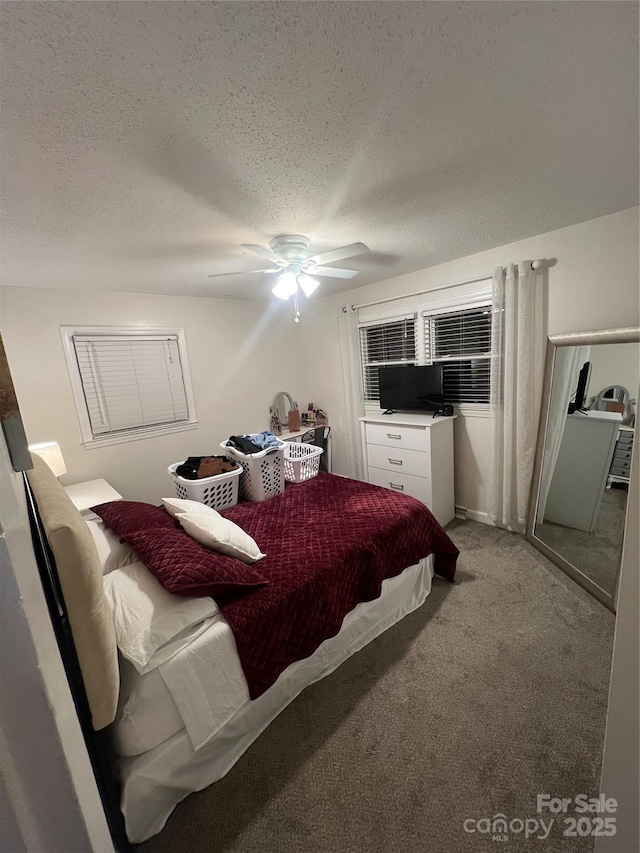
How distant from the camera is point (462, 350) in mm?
2936

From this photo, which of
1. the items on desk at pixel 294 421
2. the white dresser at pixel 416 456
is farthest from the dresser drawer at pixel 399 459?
the items on desk at pixel 294 421

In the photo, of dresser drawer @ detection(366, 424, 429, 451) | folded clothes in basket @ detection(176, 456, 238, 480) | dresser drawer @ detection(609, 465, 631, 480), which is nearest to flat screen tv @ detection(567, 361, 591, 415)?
dresser drawer @ detection(609, 465, 631, 480)

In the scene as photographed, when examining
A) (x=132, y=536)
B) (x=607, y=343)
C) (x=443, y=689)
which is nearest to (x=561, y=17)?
(x=607, y=343)

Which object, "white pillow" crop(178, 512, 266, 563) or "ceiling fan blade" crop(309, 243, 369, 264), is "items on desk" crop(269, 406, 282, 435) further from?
"white pillow" crop(178, 512, 266, 563)

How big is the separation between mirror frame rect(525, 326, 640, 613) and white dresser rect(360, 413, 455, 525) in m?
0.66

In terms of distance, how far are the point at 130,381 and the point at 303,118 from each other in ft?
8.67

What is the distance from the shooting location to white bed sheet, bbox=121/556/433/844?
1093 mm

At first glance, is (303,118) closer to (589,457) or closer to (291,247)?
(291,247)

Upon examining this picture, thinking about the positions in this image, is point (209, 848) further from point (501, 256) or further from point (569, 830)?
point (501, 256)

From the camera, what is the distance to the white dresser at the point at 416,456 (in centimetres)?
283

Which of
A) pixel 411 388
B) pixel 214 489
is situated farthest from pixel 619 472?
pixel 214 489

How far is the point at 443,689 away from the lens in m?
1.57

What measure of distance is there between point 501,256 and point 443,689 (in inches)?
112

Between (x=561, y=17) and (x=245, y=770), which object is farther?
(x=245, y=770)
